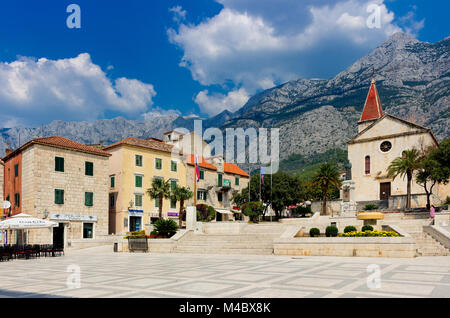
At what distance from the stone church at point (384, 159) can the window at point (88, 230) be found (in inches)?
1103

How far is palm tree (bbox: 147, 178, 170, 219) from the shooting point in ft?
148

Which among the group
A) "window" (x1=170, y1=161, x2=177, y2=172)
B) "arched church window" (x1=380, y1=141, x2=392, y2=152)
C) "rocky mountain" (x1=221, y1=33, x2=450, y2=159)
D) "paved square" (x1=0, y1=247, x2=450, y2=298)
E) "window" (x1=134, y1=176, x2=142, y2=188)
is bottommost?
"paved square" (x1=0, y1=247, x2=450, y2=298)

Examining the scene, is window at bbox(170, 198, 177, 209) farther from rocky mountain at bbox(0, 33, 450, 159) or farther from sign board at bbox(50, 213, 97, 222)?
rocky mountain at bbox(0, 33, 450, 159)

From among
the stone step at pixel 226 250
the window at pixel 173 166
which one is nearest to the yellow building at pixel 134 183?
the window at pixel 173 166

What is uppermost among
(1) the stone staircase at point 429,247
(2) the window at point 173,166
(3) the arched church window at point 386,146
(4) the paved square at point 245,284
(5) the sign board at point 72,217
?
(3) the arched church window at point 386,146

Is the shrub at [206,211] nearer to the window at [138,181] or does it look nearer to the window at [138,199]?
the window at [138,199]

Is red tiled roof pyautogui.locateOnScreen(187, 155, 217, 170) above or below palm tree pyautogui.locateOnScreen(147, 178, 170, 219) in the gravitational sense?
above

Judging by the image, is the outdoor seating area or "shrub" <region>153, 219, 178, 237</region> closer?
the outdoor seating area

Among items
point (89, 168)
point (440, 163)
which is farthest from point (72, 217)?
point (440, 163)

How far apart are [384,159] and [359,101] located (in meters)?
88.8

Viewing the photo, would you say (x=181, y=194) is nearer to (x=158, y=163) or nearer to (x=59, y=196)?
(x=158, y=163)

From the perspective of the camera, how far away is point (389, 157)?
4931 centimetres

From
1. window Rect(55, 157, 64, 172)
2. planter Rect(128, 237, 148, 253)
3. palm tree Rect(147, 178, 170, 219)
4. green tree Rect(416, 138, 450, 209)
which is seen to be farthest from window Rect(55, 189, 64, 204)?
green tree Rect(416, 138, 450, 209)

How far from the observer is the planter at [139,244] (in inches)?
1053
